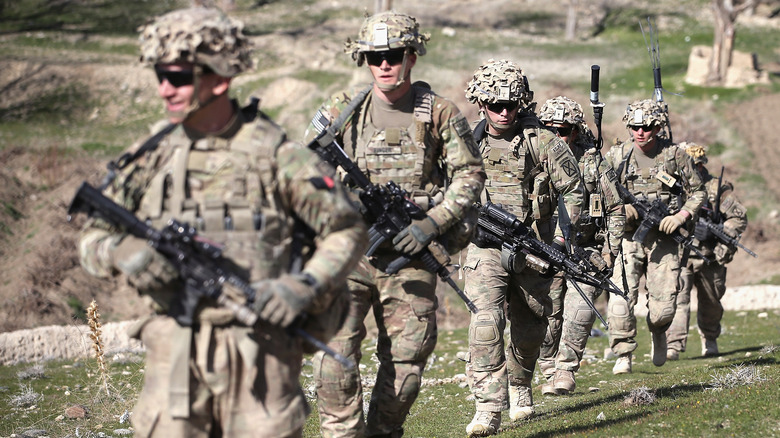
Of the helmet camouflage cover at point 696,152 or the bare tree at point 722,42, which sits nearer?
the helmet camouflage cover at point 696,152

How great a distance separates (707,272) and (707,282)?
5.3 inches

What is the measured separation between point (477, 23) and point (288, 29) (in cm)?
747

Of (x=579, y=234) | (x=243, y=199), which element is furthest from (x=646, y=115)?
(x=243, y=199)

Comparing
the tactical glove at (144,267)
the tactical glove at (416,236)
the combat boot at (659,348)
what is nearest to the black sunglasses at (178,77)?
the tactical glove at (144,267)

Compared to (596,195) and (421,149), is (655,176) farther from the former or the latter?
(421,149)

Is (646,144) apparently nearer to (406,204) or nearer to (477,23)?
(406,204)

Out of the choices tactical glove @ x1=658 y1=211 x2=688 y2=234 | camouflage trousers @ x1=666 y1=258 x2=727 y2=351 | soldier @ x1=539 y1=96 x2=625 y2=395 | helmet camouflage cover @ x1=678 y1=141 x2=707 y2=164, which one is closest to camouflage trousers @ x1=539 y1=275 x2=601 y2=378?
soldier @ x1=539 y1=96 x2=625 y2=395

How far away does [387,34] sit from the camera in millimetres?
6395

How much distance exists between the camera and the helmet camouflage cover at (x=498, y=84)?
8.46 meters

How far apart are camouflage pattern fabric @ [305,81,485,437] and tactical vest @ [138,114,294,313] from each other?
1915mm

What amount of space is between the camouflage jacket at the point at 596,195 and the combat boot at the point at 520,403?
2.19m

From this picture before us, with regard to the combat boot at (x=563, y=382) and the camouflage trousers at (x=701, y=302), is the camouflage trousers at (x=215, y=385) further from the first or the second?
the camouflage trousers at (x=701, y=302)

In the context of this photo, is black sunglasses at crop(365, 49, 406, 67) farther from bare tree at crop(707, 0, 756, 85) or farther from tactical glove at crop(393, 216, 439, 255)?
bare tree at crop(707, 0, 756, 85)

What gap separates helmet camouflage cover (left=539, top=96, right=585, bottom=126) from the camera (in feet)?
Result: 35.3
